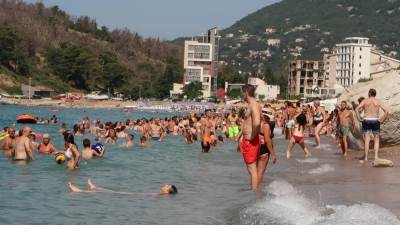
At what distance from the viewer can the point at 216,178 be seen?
13.9 meters

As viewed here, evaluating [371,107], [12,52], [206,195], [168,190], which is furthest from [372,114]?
[12,52]

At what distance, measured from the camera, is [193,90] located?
4742 inches

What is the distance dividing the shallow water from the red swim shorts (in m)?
0.59

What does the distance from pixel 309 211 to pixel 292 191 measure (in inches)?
86.2

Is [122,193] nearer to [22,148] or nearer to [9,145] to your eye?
[22,148]

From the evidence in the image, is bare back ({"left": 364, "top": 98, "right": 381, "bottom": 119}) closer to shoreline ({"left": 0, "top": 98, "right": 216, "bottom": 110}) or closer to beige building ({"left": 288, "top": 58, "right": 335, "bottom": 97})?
shoreline ({"left": 0, "top": 98, "right": 216, "bottom": 110})

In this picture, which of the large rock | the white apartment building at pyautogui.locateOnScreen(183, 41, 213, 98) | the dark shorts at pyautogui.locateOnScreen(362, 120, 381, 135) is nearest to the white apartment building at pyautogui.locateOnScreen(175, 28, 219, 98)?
the white apartment building at pyautogui.locateOnScreen(183, 41, 213, 98)

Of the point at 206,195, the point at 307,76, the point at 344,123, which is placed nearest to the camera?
the point at 206,195

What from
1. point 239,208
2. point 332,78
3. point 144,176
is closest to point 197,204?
point 239,208

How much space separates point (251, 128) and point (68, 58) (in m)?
111

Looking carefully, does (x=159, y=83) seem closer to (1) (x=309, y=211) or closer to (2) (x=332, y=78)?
(2) (x=332, y=78)

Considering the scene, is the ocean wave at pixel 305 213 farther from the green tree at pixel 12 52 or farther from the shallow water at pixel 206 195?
the green tree at pixel 12 52

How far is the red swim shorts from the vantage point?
31.8ft

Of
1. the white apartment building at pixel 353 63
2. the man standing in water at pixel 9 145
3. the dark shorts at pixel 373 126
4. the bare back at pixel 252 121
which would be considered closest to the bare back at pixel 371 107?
the dark shorts at pixel 373 126
